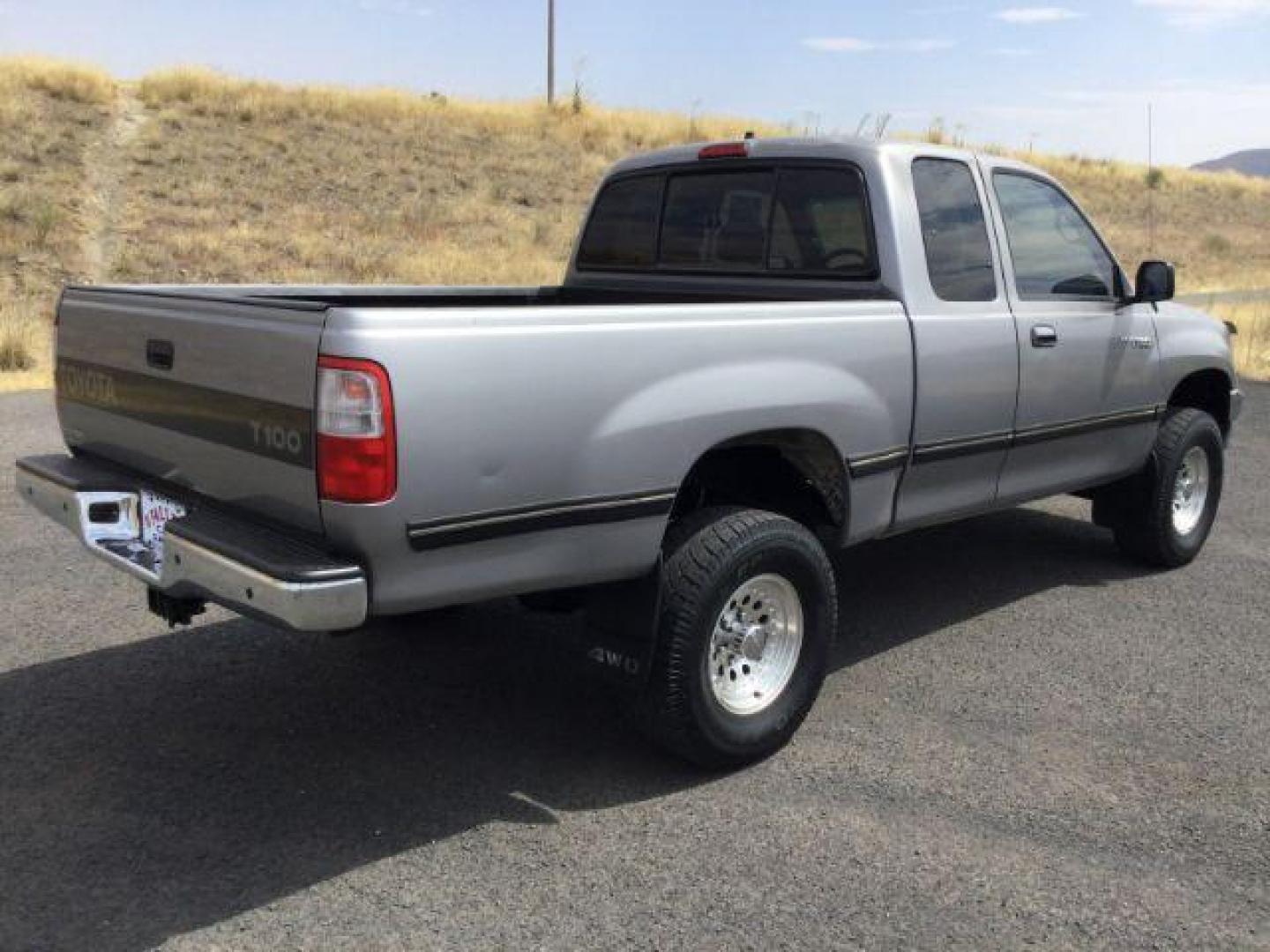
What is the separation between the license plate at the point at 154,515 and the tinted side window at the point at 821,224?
2386 mm

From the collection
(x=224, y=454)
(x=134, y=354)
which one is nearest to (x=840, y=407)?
(x=224, y=454)

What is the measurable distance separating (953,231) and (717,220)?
0.93 metres

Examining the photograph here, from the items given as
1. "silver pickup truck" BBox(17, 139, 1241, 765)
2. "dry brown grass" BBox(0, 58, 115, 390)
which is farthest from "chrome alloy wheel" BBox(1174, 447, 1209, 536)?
"dry brown grass" BBox(0, 58, 115, 390)

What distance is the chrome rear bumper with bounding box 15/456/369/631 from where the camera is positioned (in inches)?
114

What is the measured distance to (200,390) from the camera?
3344 mm

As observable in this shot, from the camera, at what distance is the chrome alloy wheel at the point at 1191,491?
6.20 m

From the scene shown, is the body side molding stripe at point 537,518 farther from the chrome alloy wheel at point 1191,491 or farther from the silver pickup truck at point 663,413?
the chrome alloy wheel at point 1191,491

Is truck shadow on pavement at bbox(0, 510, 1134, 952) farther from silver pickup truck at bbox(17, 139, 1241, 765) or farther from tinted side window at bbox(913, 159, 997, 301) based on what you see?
tinted side window at bbox(913, 159, 997, 301)

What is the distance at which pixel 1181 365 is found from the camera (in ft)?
19.2

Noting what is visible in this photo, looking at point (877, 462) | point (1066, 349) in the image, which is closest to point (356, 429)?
point (877, 462)

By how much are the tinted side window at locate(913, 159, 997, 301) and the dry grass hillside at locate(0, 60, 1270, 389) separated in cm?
969

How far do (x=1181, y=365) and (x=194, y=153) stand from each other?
24230 mm

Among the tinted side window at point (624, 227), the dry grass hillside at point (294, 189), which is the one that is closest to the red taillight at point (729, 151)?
the tinted side window at point (624, 227)

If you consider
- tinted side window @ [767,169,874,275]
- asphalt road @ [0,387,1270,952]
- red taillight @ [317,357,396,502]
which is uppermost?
tinted side window @ [767,169,874,275]
